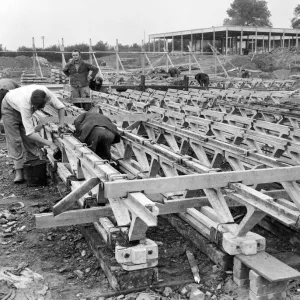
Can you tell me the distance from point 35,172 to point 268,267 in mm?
4401

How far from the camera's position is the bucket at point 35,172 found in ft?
22.9

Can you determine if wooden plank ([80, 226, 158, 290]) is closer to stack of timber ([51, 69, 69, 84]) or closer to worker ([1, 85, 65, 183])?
worker ([1, 85, 65, 183])

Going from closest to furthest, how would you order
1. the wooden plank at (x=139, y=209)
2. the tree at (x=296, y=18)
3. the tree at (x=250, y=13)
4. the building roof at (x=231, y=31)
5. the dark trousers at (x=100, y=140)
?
the wooden plank at (x=139, y=209)
the dark trousers at (x=100, y=140)
the building roof at (x=231, y=31)
the tree at (x=296, y=18)
the tree at (x=250, y=13)

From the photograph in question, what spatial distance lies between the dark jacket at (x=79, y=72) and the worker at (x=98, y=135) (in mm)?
5135

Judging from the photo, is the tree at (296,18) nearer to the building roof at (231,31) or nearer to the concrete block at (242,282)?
the building roof at (231,31)

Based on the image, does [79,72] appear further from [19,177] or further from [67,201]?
[67,201]

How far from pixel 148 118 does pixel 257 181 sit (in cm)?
420

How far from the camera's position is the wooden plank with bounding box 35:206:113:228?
4.16 metres

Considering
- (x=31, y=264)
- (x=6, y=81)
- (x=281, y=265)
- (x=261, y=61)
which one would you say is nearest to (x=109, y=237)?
(x=31, y=264)

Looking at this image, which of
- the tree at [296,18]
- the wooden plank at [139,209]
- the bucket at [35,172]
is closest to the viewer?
the wooden plank at [139,209]

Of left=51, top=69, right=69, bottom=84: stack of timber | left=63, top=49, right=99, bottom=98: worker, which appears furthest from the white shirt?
left=51, top=69, right=69, bottom=84: stack of timber

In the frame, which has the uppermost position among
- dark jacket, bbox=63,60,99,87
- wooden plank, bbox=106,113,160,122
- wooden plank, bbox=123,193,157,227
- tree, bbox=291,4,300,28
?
tree, bbox=291,4,300,28

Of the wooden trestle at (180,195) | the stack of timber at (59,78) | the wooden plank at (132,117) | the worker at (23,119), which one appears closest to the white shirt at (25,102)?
the worker at (23,119)

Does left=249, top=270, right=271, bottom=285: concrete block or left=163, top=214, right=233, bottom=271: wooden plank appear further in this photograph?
left=163, top=214, right=233, bottom=271: wooden plank
